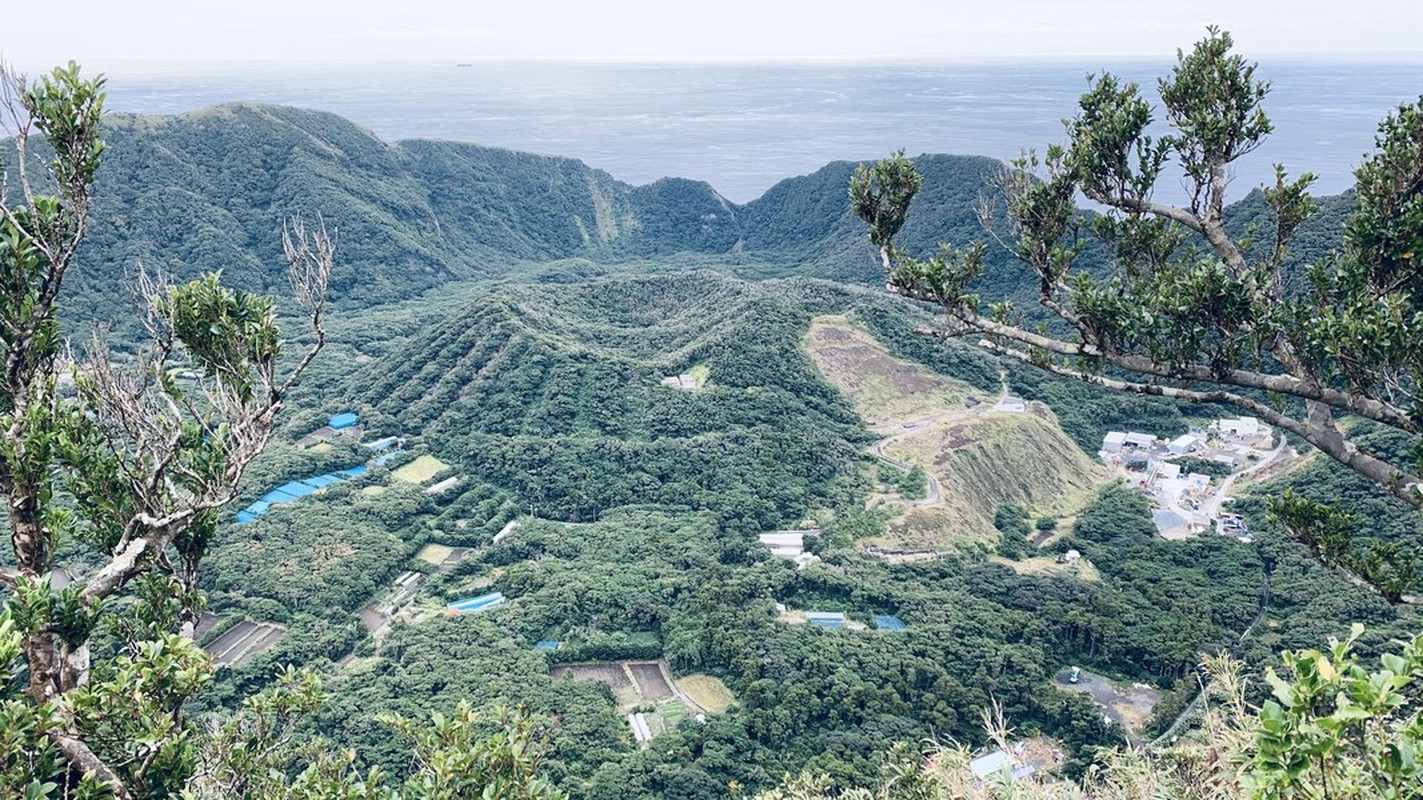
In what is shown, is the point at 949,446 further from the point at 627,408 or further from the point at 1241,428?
the point at 1241,428

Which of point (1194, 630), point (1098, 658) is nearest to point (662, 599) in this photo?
point (1098, 658)

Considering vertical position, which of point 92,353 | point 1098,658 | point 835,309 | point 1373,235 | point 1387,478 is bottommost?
point 1098,658

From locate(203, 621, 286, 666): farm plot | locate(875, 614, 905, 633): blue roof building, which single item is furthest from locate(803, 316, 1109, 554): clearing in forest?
locate(203, 621, 286, 666): farm plot

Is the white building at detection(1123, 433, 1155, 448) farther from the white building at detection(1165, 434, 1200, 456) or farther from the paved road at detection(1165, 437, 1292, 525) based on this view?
the paved road at detection(1165, 437, 1292, 525)

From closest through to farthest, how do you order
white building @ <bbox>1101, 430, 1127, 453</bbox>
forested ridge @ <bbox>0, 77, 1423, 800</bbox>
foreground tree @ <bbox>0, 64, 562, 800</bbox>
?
foreground tree @ <bbox>0, 64, 562, 800</bbox>, forested ridge @ <bbox>0, 77, 1423, 800</bbox>, white building @ <bbox>1101, 430, 1127, 453</bbox>

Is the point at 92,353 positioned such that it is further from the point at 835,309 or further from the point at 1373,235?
the point at 835,309

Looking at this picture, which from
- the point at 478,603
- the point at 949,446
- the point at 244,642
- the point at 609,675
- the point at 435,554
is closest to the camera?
the point at 609,675

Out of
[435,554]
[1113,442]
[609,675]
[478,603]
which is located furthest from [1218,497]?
Answer: [435,554]
